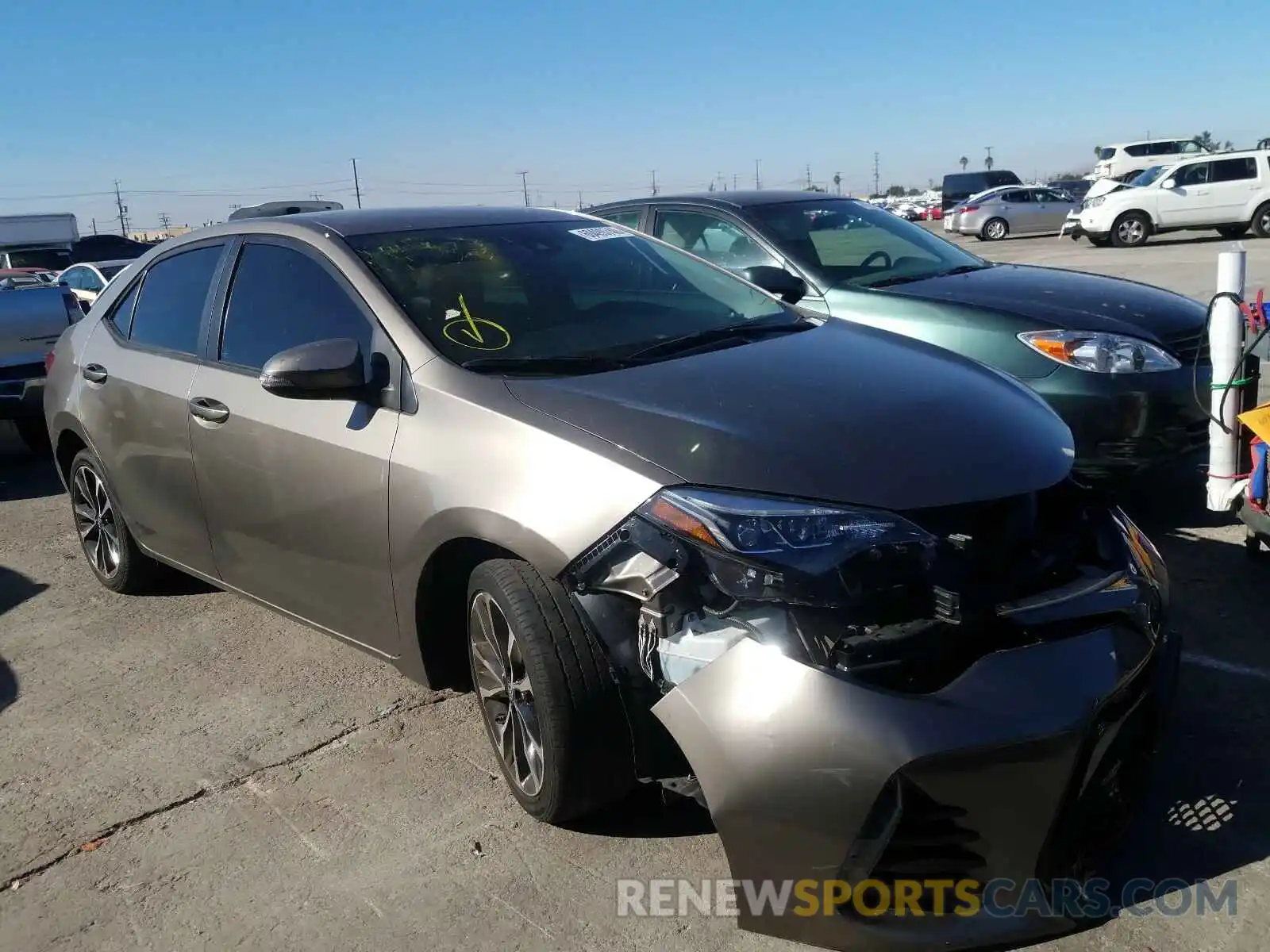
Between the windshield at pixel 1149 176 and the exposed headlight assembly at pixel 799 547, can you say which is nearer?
the exposed headlight assembly at pixel 799 547

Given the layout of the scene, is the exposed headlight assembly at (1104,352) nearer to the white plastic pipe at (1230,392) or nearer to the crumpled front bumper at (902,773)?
the white plastic pipe at (1230,392)

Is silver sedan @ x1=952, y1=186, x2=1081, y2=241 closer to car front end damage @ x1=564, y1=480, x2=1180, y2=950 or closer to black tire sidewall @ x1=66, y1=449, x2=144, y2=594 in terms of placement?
black tire sidewall @ x1=66, y1=449, x2=144, y2=594

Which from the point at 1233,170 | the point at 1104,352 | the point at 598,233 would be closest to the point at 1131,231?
the point at 1233,170

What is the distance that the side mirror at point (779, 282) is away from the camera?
5195 millimetres

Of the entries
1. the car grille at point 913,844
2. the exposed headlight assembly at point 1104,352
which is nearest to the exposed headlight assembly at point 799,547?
the car grille at point 913,844

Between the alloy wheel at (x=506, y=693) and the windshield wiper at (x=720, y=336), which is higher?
the windshield wiper at (x=720, y=336)

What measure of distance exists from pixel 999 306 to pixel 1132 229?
72.7 ft

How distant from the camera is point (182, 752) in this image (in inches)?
142

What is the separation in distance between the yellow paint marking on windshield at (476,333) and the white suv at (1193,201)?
80.3 feet

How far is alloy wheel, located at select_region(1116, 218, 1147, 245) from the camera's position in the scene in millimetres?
24609

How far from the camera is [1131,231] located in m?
24.7

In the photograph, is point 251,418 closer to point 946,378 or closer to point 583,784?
point 583,784

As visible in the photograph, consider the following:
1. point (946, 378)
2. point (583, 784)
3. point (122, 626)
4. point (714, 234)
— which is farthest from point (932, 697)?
point (714, 234)

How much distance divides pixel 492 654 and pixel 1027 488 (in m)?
1.45
